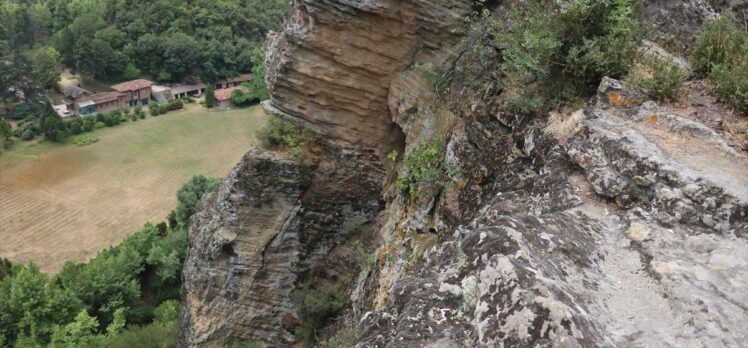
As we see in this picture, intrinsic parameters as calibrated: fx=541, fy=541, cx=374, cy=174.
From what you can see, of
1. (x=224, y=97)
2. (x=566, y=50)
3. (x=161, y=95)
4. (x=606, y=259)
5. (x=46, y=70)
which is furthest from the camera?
(x=161, y=95)

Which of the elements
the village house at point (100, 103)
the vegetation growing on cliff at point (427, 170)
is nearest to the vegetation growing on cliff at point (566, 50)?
the vegetation growing on cliff at point (427, 170)

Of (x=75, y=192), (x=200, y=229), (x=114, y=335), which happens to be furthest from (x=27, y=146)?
(x=200, y=229)

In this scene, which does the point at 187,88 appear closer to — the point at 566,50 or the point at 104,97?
the point at 104,97

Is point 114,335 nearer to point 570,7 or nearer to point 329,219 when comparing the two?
point 329,219

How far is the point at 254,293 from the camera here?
14742mm

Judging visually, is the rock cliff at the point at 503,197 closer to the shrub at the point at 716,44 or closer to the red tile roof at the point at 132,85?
the shrub at the point at 716,44

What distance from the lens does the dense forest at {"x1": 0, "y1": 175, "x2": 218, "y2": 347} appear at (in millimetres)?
20325

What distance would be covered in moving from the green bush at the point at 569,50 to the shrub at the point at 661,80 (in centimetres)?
33

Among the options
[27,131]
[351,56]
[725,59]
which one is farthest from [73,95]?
[725,59]

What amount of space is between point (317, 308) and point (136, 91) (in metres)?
52.3

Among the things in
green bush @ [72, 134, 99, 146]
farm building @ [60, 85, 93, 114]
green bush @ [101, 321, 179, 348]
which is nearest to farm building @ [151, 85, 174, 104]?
farm building @ [60, 85, 93, 114]

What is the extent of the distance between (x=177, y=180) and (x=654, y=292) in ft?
133

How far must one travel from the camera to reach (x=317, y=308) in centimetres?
1326

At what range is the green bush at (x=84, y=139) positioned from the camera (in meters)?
48.0
